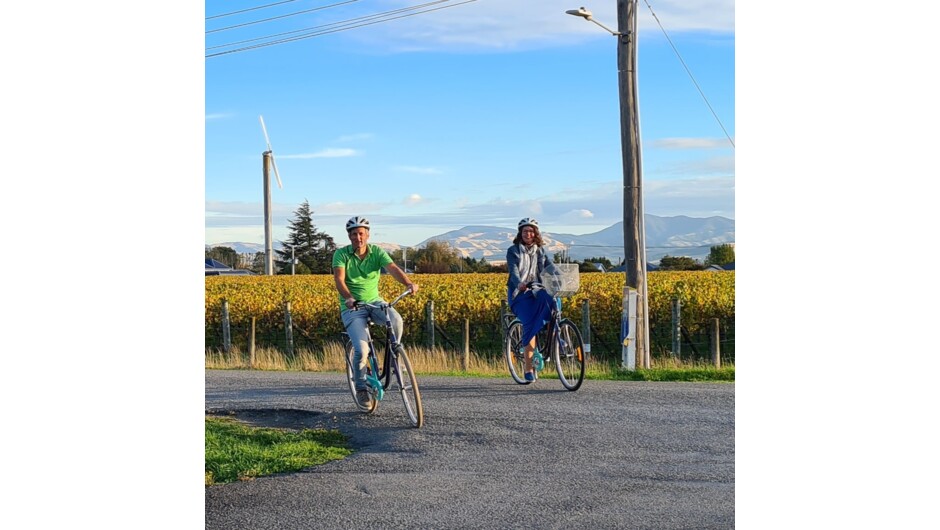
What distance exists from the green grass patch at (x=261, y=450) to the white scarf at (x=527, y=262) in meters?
2.10

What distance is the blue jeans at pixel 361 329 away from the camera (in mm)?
7004

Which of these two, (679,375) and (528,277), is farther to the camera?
(679,375)

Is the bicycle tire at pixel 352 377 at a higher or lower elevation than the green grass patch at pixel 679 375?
higher

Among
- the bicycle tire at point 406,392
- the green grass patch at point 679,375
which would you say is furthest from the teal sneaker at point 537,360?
the green grass patch at point 679,375

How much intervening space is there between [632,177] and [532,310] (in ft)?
11.1

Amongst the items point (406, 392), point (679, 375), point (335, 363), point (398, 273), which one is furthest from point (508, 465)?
point (335, 363)

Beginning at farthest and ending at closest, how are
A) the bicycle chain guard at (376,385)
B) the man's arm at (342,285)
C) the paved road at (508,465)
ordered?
1. the bicycle chain guard at (376,385)
2. the man's arm at (342,285)
3. the paved road at (508,465)

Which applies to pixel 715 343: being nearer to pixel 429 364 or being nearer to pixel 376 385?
pixel 429 364

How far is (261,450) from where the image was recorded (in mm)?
6648

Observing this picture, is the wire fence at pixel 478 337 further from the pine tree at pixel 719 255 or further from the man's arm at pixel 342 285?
the man's arm at pixel 342 285
